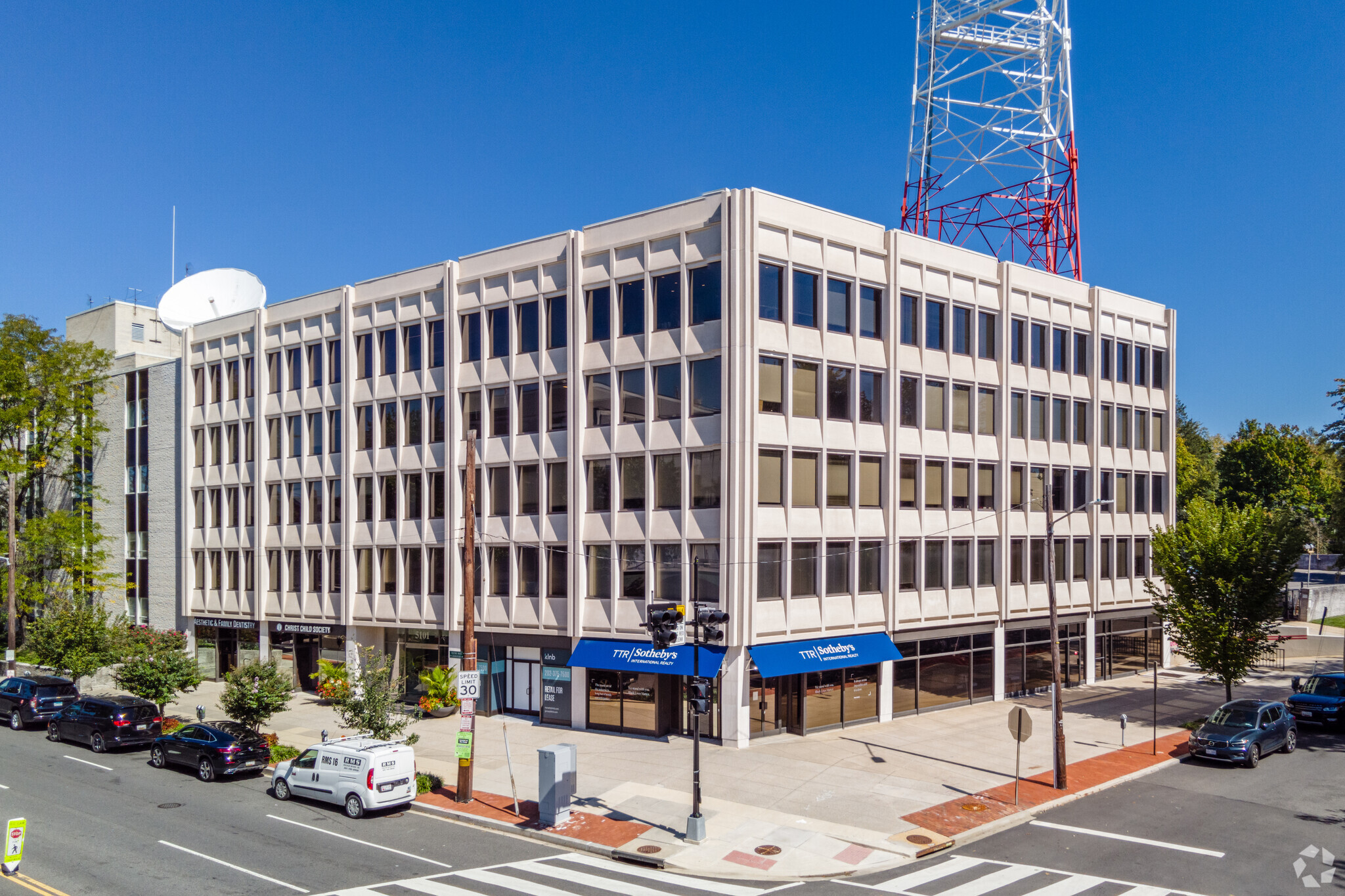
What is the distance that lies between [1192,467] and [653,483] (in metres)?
66.8

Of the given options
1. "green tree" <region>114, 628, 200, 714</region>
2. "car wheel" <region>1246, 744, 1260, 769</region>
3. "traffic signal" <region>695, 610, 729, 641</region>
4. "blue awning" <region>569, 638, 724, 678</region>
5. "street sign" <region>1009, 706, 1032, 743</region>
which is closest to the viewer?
"traffic signal" <region>695, 610, 729, 641</region>

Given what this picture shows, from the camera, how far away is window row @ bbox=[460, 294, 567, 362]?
3528cm

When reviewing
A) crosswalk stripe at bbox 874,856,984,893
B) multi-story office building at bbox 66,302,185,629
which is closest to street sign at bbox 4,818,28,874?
crosswalk stripe at bbox 874,856,984,893

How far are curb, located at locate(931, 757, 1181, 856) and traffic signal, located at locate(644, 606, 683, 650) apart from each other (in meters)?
7.19

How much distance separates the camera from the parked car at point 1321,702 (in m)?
33.6

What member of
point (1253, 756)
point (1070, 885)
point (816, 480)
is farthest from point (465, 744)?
point (1253, 756)

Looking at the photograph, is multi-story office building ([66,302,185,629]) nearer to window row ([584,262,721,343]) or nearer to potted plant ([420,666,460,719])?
potted plant ([420,666,460,719])

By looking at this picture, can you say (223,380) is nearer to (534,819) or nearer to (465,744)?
(465,744)

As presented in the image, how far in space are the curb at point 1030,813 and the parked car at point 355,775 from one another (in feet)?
41.3

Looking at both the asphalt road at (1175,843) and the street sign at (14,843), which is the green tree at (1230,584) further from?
the street sign at (14,843)

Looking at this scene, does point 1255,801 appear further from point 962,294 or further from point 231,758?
point 231,758

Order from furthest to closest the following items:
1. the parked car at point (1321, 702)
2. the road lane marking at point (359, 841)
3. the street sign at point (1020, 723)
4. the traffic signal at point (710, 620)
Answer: the parked car at point (1321, 702)
the street sign at point (1020, 723)
the traffic signal at point (710, 620)
the road lane marking at point (359, 841)

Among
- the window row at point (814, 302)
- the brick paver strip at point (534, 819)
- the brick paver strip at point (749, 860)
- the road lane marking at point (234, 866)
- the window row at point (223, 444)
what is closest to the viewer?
the road lane marking at point (234, 866)

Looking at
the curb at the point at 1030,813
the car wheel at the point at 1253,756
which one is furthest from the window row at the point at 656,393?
the car wheel at the point at 1253,756
